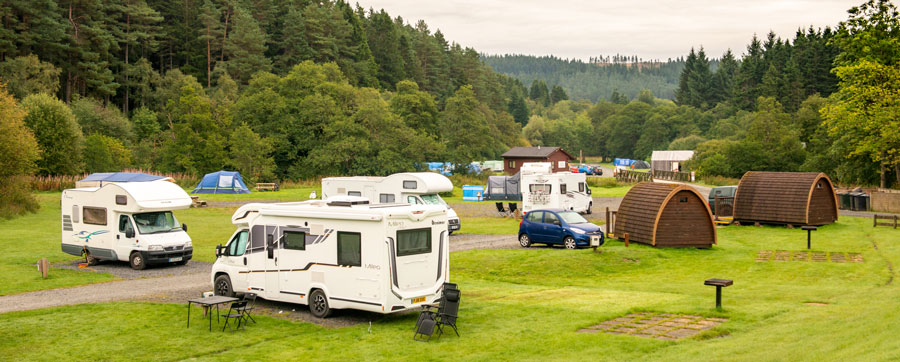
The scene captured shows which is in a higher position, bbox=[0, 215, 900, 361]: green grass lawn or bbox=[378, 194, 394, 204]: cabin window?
bbox=[378, 194, 394, 204]: cabin window

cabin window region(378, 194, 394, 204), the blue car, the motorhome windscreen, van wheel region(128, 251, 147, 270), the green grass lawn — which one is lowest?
Result: the green grass lawn

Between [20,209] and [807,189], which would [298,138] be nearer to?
[20,209]

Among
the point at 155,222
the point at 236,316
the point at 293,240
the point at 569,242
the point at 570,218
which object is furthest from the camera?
the point at 570,218

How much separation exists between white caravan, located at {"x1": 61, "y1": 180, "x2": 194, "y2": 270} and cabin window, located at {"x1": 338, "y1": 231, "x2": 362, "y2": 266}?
430 inches

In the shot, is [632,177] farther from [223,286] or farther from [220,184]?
[223,286]

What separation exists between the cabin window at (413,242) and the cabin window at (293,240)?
7.82 feet

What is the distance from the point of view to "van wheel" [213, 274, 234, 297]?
17156 millimetres

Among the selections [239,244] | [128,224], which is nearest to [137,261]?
[128,224]

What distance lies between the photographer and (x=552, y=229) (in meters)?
26.7

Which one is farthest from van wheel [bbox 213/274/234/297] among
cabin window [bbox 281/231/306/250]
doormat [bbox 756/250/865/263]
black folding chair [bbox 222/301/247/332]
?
doormat [bbox 756/250/865/263]

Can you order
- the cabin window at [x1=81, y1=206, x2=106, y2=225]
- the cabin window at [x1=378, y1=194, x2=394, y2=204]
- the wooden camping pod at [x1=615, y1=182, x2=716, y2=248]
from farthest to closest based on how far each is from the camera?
the cabin window at [x1=378, y1=194, x2=394, y2=204]
the wooden camping pod at [x1=615, y1=182, x2=716, y2=248]
the cabin window at [x1=81, y1=206, x2=106, y2=225]

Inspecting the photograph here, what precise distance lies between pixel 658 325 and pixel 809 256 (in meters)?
14.0

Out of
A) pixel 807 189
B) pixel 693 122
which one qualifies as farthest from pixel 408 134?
pixel 693 122

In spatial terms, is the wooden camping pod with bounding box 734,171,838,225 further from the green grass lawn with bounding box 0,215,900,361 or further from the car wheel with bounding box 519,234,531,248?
the car wheel with bounding box 519,234,531,248
